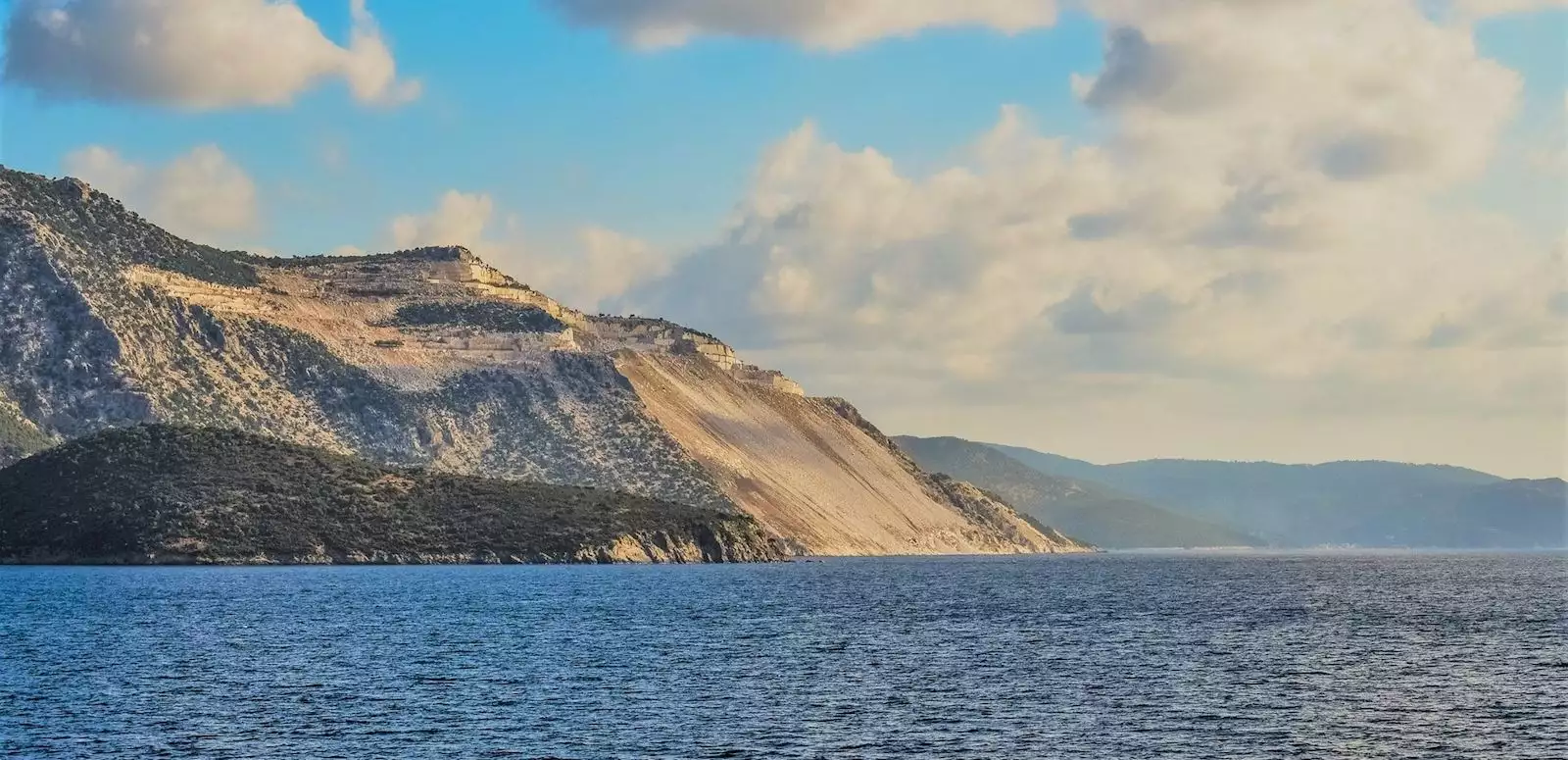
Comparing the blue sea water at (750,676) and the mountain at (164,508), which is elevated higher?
the mountain at (164,508)

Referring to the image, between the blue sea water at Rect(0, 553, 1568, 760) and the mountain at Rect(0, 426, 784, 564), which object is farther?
→ the mountain at Rect(0, 426, 784, 564)

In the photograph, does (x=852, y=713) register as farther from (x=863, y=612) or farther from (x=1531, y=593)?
(x=1531, y=593)

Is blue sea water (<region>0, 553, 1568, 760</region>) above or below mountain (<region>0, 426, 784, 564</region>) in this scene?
below

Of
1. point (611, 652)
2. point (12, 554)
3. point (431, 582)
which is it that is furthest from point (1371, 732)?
point (12, 554)

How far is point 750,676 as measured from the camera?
290 ft

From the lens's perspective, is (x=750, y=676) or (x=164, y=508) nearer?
(x=750, y=676)

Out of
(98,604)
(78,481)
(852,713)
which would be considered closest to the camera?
(852,713)

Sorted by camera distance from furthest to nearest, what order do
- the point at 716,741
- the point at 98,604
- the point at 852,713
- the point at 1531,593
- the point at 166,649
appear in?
the point at 1531,593, the point at 98,604, the point at 166,649, the point at 852,713, the point at 716,741

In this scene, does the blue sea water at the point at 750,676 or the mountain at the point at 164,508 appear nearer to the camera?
the blue sea water at the point at 750,676

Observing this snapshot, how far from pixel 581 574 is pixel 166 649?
289ft

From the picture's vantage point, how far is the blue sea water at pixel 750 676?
67.2 meters

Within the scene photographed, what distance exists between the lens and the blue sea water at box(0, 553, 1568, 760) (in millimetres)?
67188

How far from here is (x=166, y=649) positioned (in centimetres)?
9712

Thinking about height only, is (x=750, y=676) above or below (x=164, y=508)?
below
